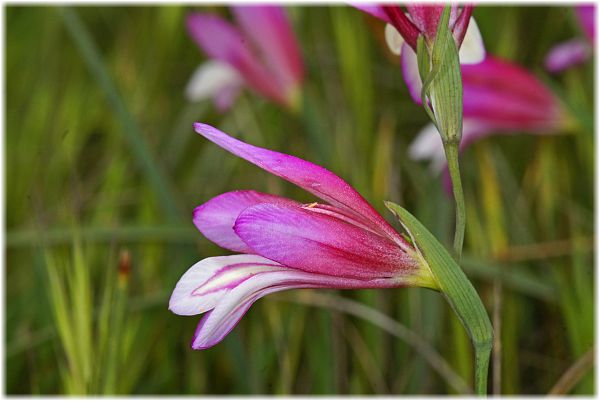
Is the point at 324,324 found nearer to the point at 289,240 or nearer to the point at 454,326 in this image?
the point at 454,326

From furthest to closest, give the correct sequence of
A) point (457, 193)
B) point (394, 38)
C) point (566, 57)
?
point (566, 57)
point (394, 38)
point (457, 193)

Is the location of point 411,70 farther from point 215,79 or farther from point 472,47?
point 215,79

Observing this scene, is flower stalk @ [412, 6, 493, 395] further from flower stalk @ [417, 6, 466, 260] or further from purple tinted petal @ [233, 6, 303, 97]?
purple tinted petal @ [233, 6, 303, 97]

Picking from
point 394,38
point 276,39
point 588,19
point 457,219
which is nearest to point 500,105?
point 588,19

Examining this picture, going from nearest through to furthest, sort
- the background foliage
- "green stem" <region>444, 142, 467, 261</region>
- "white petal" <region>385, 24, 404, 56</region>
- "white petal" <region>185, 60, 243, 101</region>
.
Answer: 1. "green stem" <region>444, 142, 467, 261</region>
2. "white petal" <region>385, 24, 404, 56</region>
3. the background foliage
4. "white petal" <region>185, 60, 243, 101</region>

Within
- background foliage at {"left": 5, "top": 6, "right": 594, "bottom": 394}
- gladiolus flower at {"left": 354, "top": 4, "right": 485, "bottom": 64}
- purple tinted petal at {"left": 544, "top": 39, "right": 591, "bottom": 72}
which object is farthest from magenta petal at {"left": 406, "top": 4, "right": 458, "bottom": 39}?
purple tinted petal at {"left": 544, "top": 39, "right": 591, "bottom": 72}

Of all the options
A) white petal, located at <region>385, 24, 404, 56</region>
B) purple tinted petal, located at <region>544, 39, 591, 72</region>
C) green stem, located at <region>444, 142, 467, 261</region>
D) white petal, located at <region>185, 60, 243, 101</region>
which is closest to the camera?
green stem, located at <region>444, 142, 467, 261</region>

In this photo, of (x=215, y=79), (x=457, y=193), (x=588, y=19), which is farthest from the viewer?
(x=215, y=79)
